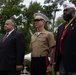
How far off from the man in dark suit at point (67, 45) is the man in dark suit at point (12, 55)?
1167 millimetres

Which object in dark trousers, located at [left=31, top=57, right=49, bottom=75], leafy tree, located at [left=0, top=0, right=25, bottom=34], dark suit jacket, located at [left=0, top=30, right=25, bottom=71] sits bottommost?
dark trousers, located at [left=31, top=57, right=49, bottom=75]

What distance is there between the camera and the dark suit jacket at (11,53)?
690cm

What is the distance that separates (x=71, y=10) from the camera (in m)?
5.91

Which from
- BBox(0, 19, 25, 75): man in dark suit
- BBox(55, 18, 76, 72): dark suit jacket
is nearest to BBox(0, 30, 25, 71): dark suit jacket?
BBox(0, 19, 25, 75): man in dark suit

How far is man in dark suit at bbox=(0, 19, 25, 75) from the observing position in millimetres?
6898

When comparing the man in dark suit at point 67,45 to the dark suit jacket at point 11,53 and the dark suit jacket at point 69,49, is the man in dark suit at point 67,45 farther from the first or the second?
the dark suit jacket at point 11,53

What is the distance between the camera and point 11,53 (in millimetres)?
6965

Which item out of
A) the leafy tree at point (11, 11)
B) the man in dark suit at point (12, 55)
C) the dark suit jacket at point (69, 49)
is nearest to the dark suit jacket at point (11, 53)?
the man in dark suit at point (12, 55)

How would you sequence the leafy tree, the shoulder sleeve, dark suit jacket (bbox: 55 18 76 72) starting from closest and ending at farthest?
dark suit jacket (bbox: 55 18 76 72) < the shoulder sleeve < the leafy tree

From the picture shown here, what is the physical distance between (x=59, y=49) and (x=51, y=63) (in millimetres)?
983

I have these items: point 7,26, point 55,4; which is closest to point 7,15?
point 55,4

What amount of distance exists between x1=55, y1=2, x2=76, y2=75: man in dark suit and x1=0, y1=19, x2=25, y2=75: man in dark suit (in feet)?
3.83

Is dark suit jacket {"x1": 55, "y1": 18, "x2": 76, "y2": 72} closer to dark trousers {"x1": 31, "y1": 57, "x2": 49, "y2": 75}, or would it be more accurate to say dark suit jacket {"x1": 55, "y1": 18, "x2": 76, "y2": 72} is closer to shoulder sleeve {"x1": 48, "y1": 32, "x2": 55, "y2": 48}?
shoulder sleeve {"x1": 48, "y1": 32, "x2": 55, "y2": 48}

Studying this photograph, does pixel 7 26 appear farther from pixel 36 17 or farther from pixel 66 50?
pixel 66 50
